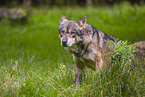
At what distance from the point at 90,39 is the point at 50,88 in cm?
129

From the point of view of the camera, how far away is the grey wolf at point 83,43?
4203 millimetres

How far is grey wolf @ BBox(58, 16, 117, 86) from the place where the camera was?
4.20 meters

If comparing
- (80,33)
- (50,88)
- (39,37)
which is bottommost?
(39,37)

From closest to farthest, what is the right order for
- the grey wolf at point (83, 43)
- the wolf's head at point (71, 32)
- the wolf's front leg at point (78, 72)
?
the wolf's head at point (71, 32), the grey wolf at point (83, 43), the wolf's front leg at point (78, 72)

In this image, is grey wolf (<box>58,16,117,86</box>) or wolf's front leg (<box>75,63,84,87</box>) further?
wolf's front leg (<box>75,63,84,87</box>)

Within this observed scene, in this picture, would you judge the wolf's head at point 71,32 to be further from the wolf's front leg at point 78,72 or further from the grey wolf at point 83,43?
the wolf's front leg at point 78,72

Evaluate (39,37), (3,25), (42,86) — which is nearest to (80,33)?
(42,86)

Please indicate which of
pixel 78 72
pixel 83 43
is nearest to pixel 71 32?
pixel 83 43

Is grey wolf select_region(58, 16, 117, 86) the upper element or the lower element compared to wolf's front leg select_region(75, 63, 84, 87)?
upper

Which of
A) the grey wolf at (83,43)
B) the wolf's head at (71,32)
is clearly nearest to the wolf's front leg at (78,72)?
the grey wolf at (83,43)

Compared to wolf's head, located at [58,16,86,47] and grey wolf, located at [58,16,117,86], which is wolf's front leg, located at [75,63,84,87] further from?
wolf's head, located at [58,16,86,47]

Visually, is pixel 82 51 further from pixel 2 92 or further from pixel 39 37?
pixel 39 37

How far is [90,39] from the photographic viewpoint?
4391mm

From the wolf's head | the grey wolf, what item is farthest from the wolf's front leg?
the wolf's head
